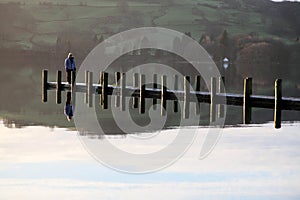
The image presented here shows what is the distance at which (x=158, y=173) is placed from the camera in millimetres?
29094

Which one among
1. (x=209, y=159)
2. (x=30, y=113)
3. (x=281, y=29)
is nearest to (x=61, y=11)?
(x=281, y=29)

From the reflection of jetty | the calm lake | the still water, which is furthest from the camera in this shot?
the reflection of jetty

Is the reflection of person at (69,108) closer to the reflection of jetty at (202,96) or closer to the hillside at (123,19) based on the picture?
the reflection of jetty at (202,96)

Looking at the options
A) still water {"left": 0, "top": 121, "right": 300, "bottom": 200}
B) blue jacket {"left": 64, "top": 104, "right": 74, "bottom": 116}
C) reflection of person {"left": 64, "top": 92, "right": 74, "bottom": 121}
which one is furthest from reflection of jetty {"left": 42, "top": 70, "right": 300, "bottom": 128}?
still water {"left": 0, "top": 121, "right": 300, "bottom": 200}

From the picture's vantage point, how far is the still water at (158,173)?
26031mm

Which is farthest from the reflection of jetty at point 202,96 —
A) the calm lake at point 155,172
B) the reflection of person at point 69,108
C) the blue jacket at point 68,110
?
the calm lake at point 155,172

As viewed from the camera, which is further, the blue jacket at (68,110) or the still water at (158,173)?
the blue jacket at (68,110)

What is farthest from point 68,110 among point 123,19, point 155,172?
point 123,19

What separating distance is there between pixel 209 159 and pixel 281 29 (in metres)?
116

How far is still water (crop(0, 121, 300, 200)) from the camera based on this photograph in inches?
1025

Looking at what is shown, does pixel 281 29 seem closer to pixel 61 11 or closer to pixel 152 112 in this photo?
pixel 61 11

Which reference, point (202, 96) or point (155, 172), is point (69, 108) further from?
point (155, 172)

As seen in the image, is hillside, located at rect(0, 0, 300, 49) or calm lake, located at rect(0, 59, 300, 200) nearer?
calm lake, located at rect(0, 59, 300, 200)

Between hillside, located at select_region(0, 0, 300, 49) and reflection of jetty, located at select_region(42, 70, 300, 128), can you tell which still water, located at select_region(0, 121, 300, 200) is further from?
hillside, located at select_region(0, 0, 300, 49)
